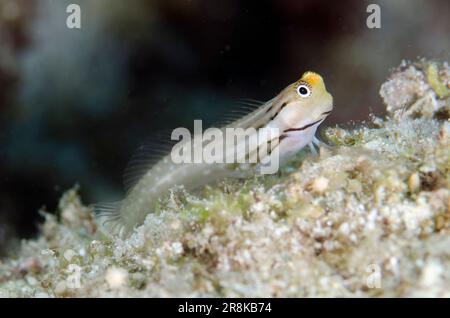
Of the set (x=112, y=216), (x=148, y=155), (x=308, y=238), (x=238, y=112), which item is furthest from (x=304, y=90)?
(x=112, y=216)

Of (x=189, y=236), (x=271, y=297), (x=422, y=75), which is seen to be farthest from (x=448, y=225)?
(x=422, y=75)

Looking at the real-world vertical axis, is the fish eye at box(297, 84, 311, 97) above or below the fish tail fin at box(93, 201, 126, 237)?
above

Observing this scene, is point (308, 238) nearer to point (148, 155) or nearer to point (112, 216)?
point (148, 155)

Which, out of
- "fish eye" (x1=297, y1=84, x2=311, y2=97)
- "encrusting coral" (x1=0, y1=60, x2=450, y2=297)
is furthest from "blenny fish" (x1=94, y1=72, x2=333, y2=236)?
"encrusting coral" (x1=0, y1=60, x2=450, y2=297)

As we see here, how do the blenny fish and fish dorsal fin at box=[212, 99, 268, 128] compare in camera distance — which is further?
fish dorsal fin at box=[212, 99, 268, 128]

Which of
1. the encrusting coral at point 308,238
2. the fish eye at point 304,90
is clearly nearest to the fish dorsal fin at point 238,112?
the fish eye at point 304,90

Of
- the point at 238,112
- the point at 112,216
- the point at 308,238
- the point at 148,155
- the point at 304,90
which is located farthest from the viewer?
the point at 112,216

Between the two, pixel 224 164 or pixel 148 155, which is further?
pixel 148 155

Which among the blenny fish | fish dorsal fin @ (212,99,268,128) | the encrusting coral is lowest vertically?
the encrusting coral

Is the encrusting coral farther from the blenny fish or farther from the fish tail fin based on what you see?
the fish tail fin
